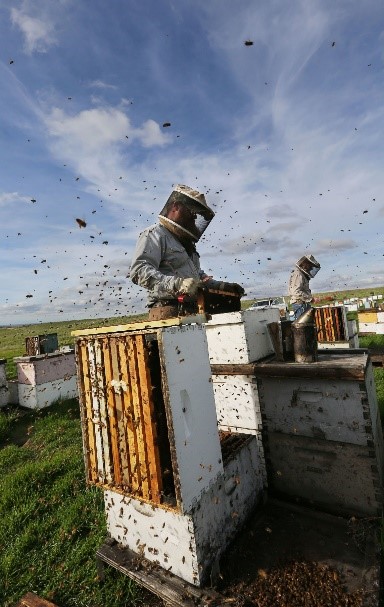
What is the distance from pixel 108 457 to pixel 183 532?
2.67ft

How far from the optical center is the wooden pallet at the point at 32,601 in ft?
9.07

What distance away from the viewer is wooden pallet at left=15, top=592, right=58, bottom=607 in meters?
2.77

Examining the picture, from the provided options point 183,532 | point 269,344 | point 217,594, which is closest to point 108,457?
point 183,532

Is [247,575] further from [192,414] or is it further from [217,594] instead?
[192,414]

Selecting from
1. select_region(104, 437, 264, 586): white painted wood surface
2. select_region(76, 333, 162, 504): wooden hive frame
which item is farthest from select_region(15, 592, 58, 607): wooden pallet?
select_region(76, 333, 162, 504): wooden hive frame

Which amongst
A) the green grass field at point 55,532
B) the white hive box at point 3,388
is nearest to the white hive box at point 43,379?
the white hive box at point 3,388

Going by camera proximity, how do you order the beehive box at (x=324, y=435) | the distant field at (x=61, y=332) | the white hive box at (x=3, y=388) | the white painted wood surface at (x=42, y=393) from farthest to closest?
the white hive box at (x=3, y=388), the white painted wood surface at (x=42, y=393), the distant field at (x=61, y=332), the beehive box at (x=324, y=435)

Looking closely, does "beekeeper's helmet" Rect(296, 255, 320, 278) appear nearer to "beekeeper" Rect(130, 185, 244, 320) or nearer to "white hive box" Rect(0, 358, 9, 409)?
"beekeeper" Rect(130, 185, 244, 320)

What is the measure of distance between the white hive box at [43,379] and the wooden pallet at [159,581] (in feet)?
22.2

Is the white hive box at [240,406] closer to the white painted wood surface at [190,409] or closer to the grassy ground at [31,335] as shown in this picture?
the white painted wood surface at [190,409]

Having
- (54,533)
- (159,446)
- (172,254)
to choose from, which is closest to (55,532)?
(54,533)

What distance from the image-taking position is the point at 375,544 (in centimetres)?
258

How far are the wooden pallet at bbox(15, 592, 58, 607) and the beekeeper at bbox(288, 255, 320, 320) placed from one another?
8.56 m

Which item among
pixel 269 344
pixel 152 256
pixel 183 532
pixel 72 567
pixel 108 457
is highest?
pixel 152 256
